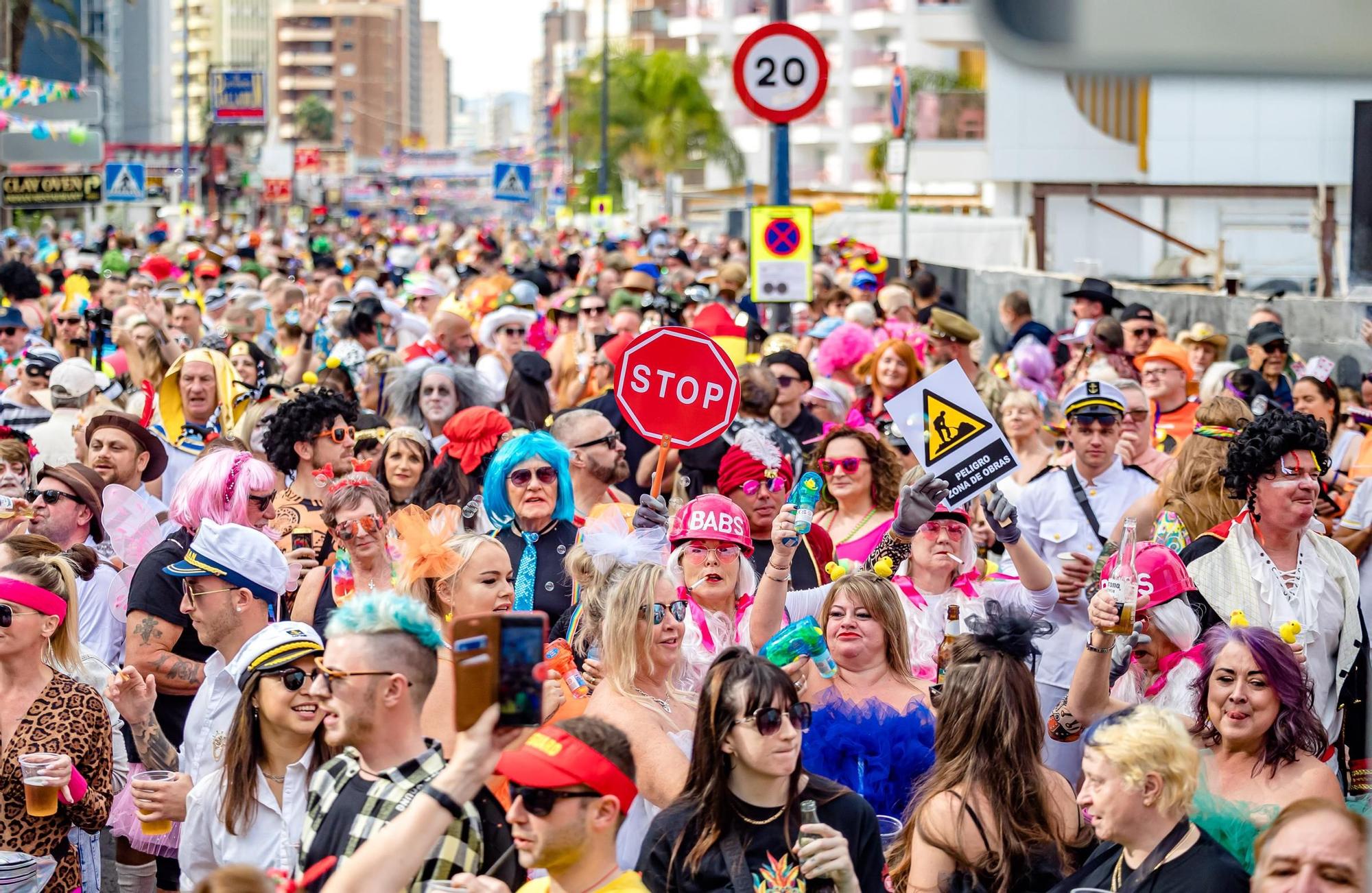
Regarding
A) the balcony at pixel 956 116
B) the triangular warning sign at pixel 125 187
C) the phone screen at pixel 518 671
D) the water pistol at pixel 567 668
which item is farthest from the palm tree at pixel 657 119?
the phone screen at pixel 518 671

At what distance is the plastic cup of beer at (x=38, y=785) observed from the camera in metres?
4.87

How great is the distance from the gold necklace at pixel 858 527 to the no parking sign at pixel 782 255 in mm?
4848

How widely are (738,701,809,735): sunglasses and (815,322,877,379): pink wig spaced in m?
7.65

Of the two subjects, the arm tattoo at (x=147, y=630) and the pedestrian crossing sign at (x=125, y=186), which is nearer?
the arm tattoo at (x=147, y=630)

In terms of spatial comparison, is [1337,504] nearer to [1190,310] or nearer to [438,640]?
[438,640]

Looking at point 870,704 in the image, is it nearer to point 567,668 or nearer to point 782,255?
point 567,668

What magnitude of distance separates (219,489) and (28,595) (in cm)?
143

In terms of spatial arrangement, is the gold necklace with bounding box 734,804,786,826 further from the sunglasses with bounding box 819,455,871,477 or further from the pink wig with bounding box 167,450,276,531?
the sunglasses with bounding box 819,455,871,477

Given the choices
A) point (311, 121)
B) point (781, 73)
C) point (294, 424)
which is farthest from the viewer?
point (311, 121)

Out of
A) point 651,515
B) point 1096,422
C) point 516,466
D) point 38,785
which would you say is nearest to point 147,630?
point 38,785

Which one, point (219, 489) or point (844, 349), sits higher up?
point (844, 349)

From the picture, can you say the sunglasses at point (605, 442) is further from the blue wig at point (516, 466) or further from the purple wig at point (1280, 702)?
the purple wig at point (1280, 702)

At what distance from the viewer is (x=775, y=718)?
409cm

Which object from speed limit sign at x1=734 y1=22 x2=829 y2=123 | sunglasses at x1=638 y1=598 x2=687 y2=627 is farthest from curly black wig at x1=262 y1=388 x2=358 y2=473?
speed limit sign at x1=734 y1=22 x2=829 y2=123
